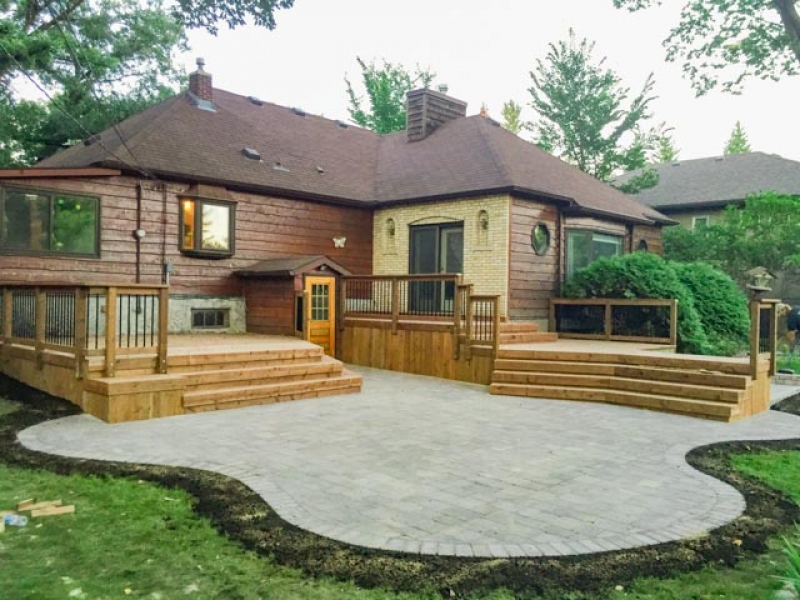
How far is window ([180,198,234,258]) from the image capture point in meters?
12.2

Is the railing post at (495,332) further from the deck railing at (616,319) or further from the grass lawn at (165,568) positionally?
the grass lawn at (165,568)

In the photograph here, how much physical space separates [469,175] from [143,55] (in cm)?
1468

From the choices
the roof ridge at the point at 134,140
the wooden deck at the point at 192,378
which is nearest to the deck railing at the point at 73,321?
the wooden deck at the point at 192,378

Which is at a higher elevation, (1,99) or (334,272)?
(1,99)

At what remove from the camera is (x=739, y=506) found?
4.24m

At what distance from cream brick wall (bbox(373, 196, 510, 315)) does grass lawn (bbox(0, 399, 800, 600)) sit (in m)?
9.63

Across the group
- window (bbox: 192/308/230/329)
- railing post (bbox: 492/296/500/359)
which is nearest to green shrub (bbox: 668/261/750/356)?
railing post (bbox: 492/296/500/359)

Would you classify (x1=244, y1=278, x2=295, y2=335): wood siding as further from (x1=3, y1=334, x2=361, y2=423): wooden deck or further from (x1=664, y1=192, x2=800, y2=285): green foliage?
(x1=664, y1=192, x2=800, y2=285): green foliage

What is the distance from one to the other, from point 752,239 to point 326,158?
14.0m

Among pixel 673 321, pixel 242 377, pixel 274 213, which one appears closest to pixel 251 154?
pixel 274 213

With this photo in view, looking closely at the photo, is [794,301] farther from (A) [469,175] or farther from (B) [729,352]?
(A) [469,175]

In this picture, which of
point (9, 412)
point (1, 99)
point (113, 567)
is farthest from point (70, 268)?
point (1, 99)

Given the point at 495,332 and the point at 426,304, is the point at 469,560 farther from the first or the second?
the point at 426,304

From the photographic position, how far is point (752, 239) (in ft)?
63.0
